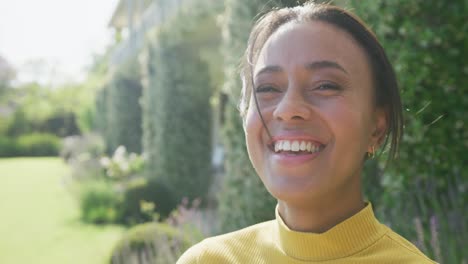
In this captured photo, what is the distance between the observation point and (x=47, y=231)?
30.3 ft

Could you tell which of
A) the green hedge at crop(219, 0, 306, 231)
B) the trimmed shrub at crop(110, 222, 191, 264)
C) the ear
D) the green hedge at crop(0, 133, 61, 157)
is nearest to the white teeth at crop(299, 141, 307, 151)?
the ear

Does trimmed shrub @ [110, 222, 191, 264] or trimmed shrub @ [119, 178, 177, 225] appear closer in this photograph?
trimmed shrub @ [110, 222, 191, 264]

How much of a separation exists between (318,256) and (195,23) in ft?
25.2

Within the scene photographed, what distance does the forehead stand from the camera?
1.33 m

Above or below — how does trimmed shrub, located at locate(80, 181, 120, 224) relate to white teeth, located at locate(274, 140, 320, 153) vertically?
below

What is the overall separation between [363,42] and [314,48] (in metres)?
0.16

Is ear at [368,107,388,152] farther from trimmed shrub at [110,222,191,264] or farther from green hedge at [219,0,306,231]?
trimmed shrub at [110,222,191,264]

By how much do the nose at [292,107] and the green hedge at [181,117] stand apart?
28.4 ft

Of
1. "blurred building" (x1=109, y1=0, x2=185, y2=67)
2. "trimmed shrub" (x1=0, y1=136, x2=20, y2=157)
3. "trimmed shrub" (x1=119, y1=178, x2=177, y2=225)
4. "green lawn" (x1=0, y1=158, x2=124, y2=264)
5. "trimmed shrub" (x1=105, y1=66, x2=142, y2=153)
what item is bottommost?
"trimmed shrub" (x1=0, y1=136, x2=20, y2=157)

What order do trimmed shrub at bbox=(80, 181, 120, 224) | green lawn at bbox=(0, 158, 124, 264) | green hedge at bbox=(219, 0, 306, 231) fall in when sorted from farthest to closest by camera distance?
trimmed shrub at bbox=(80, 181, 120, 224) → green lawn at bbox=(0, 158, 124, 264) → green hedge at bbox=(219, 0, 306, 231)

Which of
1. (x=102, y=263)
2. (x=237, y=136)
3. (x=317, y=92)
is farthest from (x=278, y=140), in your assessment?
(x=102, y=263)

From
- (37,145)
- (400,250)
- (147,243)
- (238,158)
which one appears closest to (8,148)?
(37,145)

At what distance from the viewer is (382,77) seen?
4.74 feet

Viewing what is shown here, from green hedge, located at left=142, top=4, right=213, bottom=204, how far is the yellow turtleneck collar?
857 centimetres
